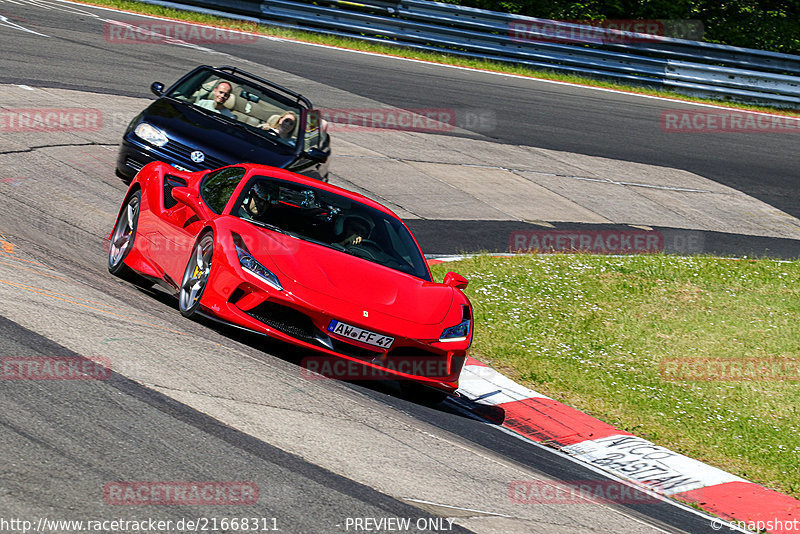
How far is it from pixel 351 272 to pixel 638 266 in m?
6.55

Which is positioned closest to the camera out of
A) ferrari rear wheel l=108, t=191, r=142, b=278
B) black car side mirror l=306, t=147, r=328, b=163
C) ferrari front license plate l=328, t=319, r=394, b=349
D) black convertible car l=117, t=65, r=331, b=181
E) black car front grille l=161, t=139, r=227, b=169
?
ferrari front license plate l=328, t=319, r=394, b=349

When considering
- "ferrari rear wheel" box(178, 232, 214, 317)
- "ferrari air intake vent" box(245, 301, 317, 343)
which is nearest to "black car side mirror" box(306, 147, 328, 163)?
"ferrari rear wheel" box(178, 232, 214, 317)

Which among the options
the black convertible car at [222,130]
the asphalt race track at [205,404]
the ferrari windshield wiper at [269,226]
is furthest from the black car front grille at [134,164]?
the ferrari windshield wiper at [269,226]

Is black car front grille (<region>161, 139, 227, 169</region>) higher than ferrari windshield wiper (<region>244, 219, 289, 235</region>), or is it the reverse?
ferrari windshield wiper (<region>244, 219, 289, 235</region>)

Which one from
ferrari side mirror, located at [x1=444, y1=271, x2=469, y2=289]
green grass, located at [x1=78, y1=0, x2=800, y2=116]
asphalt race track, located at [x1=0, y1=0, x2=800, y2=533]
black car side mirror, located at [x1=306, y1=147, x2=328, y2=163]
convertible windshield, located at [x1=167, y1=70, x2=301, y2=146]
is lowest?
asphalt race track, located at [x1=0, y1=0, x2=800, y2=533]

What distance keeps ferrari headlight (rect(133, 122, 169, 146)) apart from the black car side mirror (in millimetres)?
1697

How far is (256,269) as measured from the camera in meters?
6.96

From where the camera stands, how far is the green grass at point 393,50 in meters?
24.2

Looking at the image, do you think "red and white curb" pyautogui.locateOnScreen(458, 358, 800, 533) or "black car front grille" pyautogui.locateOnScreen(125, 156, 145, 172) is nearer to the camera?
"red and white curb" pyautogui.locateOnScreen(458, 358, 800, 533)

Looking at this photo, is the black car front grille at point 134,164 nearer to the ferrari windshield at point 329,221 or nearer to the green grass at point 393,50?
the ferrari windshield at point 329,221

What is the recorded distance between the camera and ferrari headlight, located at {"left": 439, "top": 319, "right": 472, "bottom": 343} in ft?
23.8

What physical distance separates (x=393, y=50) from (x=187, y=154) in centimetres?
1466

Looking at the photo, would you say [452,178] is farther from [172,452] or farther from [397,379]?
[172,452]

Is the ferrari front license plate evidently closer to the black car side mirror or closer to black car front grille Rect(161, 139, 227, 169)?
black car front grille Rect(161, 139, 227, 169)
